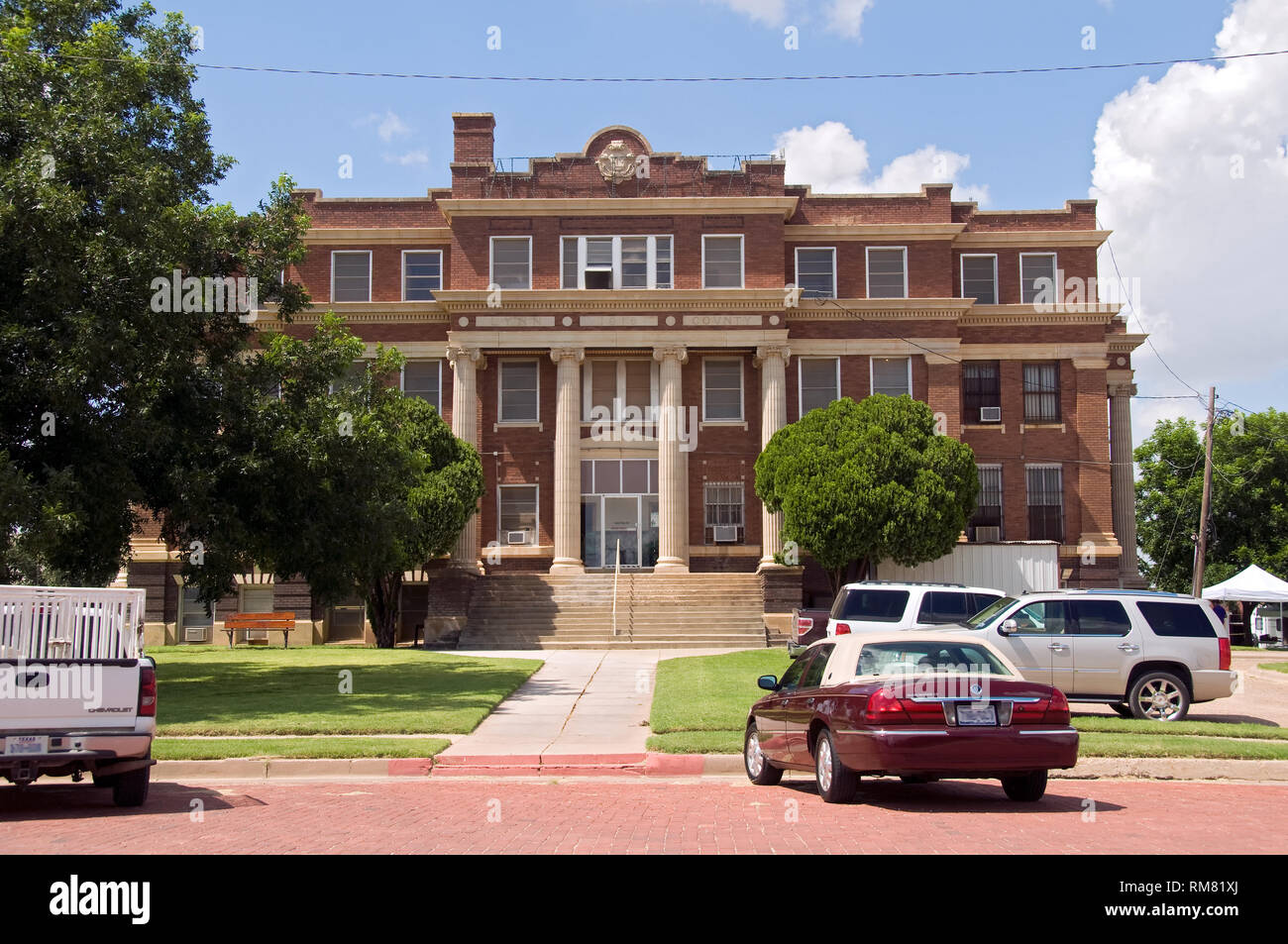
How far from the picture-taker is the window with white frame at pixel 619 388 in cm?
4075

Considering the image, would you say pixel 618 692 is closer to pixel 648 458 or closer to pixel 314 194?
pixel 648 458

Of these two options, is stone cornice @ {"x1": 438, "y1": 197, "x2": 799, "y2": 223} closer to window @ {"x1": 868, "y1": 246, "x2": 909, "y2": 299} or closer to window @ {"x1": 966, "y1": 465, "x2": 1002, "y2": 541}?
window @ {"x1": 868, "y1": 246, "x2": 909, "y2": 299}

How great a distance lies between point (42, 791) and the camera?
11.9 metres

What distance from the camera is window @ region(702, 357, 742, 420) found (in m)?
41.0

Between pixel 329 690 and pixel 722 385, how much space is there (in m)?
22.7

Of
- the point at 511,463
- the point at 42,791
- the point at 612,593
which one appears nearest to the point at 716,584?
the point at 612,593

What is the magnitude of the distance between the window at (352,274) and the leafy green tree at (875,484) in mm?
16477

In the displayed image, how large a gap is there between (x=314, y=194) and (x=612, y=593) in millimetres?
17738

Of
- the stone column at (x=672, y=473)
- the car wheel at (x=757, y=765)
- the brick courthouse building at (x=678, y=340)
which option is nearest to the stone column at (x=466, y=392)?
the brick courthouse building at (x=678, y=340)

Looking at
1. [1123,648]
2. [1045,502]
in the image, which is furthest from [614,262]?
[1123,648]

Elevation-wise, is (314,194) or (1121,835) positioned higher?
(314,194)

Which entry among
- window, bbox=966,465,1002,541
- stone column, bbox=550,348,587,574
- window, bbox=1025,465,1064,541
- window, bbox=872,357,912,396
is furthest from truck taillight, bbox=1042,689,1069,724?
window, bbox=1025,465,1064,541

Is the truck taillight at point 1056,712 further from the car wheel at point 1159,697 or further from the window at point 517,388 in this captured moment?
the window at point 517,388

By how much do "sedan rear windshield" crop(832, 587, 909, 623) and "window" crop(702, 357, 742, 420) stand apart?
21619mm
